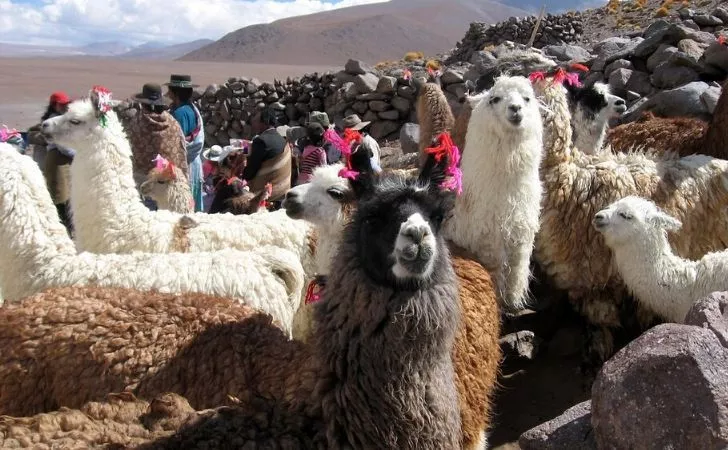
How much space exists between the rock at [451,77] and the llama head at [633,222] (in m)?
8.66

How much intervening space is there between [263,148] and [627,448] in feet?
13.2

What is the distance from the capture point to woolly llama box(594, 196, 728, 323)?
3625mm

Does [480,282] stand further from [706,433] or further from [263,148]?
[263,148]

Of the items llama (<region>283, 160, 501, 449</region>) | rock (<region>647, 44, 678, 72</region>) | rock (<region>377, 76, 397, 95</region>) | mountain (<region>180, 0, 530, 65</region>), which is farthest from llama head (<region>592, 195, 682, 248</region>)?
mountain (<region>180, 0, 530, 65</region>)

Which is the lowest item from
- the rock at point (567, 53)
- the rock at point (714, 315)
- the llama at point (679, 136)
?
→ the rock at point (714, 315)

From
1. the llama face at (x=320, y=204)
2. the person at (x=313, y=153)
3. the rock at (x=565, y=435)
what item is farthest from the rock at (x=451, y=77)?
the rock at (x=565, y=435)

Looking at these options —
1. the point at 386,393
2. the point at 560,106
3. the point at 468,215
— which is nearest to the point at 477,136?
the point at 468,215

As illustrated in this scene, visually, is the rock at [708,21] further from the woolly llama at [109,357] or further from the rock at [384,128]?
the woolly llama at [109,357]

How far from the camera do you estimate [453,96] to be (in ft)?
38.8

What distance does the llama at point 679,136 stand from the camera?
4680mm

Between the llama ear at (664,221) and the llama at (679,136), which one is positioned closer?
the llama ear at (664,221)

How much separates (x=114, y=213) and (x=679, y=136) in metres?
4.14

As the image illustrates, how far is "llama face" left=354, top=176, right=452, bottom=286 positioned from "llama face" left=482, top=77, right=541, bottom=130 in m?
1.63

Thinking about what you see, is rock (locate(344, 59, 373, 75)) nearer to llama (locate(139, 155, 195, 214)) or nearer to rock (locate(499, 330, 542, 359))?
llama (locate(139, 155, 195, 214))
